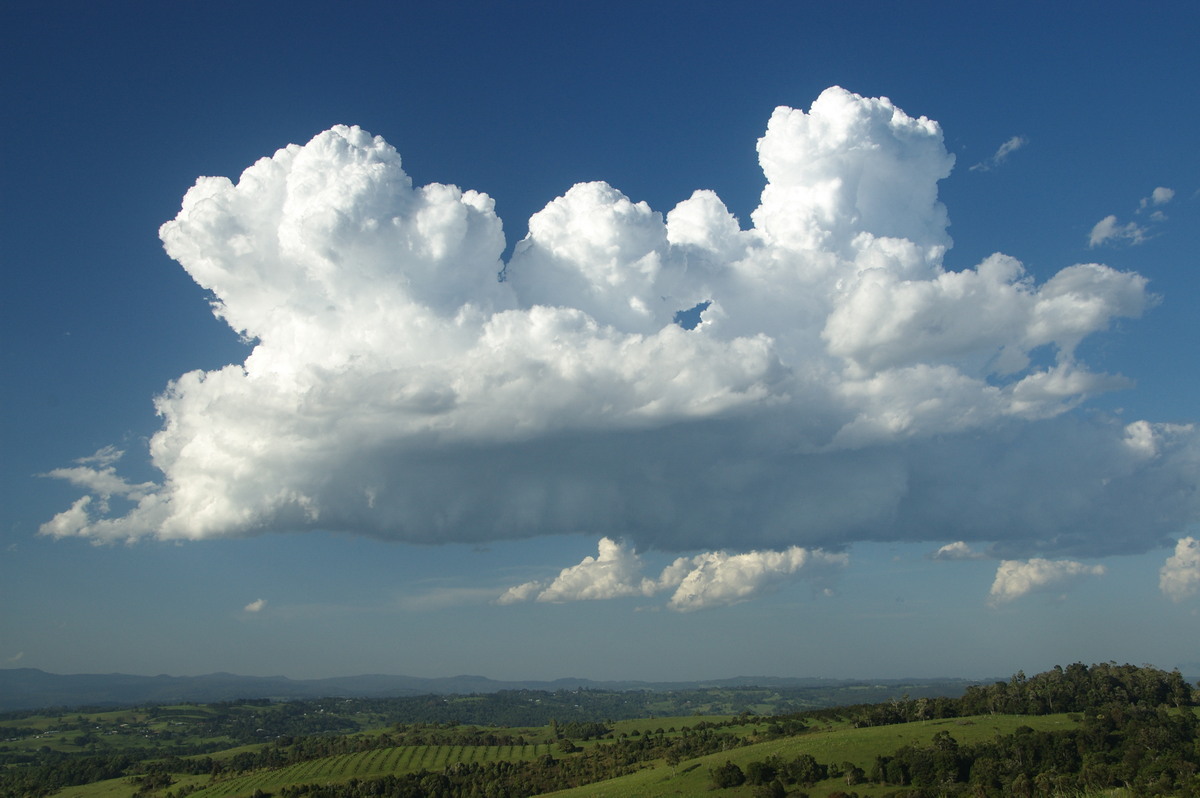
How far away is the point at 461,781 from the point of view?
6786 inches

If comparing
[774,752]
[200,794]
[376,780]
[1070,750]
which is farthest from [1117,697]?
[200,794]

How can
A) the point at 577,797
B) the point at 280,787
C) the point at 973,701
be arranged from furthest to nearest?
the point at 280,787, the point at 973,701, the point at 577,797

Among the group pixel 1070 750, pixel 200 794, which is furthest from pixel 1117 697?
pixel 200 794

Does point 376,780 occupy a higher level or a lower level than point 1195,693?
lower

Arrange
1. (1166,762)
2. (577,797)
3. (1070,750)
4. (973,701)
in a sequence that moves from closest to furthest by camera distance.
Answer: (1166,762) < (1070,750) < (577,797) < (973,701)

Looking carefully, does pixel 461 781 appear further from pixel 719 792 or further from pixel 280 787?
pixel 719 792

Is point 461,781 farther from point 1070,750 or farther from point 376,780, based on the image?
point 1070,750

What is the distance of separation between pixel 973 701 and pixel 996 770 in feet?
196

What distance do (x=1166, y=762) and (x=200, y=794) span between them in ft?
690

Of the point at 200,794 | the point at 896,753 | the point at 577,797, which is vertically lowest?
the point at 200,794

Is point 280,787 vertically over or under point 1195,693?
under

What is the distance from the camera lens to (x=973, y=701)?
169 meters

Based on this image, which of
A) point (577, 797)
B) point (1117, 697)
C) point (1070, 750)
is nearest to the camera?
point (1070, 750)

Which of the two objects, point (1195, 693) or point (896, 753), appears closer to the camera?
point (896, 753)
